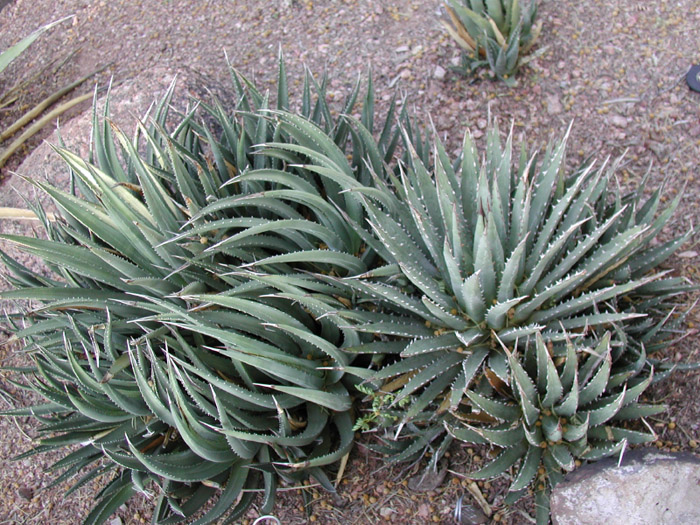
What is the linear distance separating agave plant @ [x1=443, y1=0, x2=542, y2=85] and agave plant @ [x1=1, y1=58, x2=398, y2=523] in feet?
3.61

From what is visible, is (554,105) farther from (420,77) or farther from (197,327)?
(197,327)

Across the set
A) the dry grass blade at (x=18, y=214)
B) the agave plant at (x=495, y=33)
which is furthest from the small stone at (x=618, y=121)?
the dry grass blade at (x=18, y=214)

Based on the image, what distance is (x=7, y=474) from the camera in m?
2.59

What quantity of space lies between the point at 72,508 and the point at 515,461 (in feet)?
5.81

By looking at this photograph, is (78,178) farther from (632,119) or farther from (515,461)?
(632,119)

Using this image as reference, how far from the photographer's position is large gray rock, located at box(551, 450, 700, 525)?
1598 millimetres

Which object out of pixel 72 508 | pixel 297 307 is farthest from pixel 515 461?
pixel 72 508

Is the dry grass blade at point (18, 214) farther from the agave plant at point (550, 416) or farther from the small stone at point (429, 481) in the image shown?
the agave plant at point (550, 416)

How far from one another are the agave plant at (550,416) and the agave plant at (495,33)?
169 centimetres

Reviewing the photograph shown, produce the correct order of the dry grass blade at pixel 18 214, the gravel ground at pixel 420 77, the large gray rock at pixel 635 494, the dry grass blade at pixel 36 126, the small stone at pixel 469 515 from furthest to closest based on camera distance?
the dry grass blade at pixel 36 126 → the dry grass blade at pixel 18 214 → the gravel ground at pixel 420 77 → the small stone at pixel 469 515 → the large gray rock at pixel 635 494

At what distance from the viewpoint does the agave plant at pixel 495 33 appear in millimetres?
2871

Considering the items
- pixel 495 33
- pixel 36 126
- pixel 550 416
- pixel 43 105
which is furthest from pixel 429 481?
pixel 43 105

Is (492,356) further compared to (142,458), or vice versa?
(492,356)

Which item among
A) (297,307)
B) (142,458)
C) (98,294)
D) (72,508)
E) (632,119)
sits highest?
(98,294)
